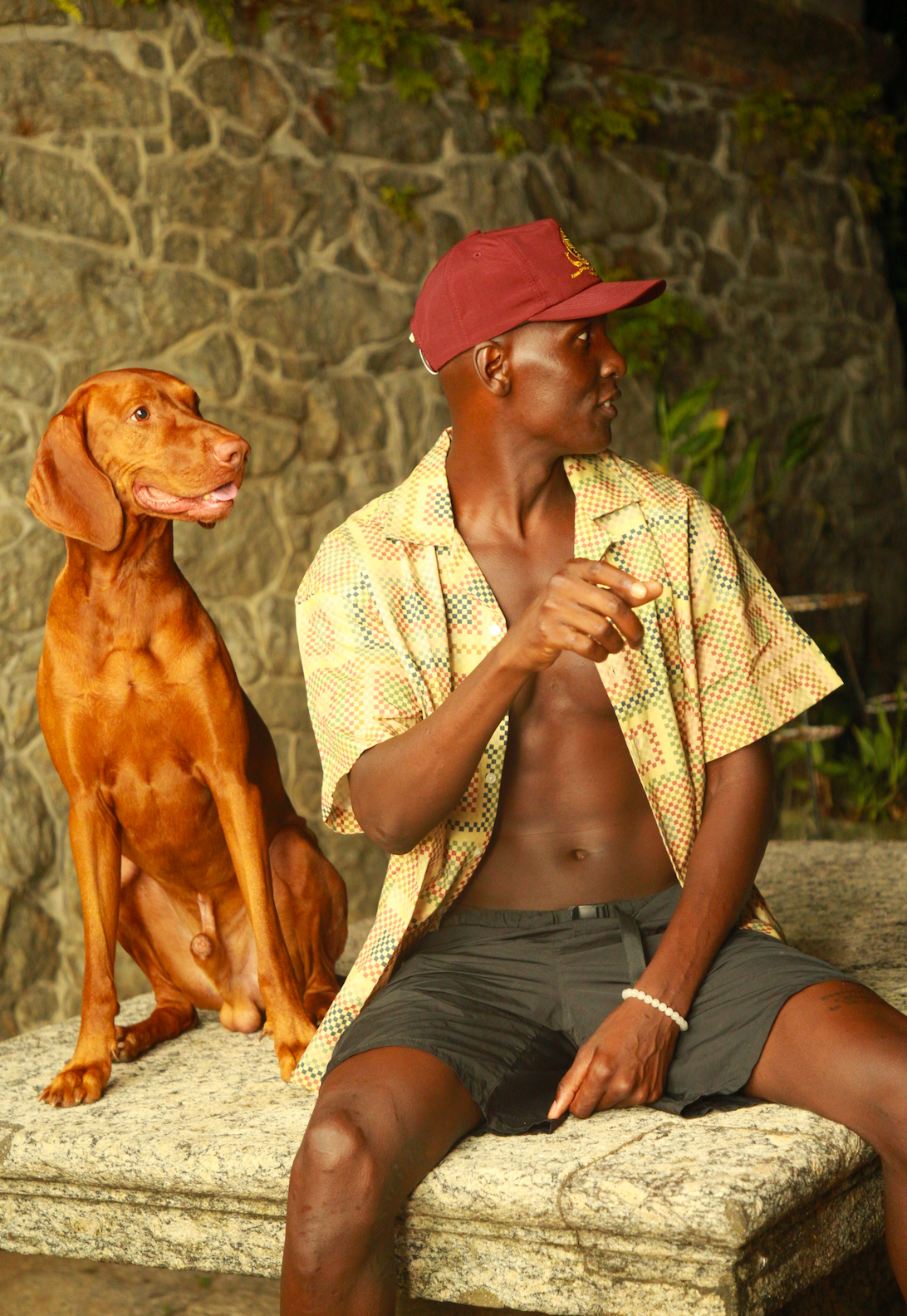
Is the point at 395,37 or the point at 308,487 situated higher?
the point at 395,37

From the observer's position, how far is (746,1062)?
193 cm

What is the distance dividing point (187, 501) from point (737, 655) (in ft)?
3.19

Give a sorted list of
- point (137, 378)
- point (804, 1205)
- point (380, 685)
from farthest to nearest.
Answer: point (137, 378), point (380, 685), point (804, 1205)

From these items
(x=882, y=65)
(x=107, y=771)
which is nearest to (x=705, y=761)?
(x=107, y=771)

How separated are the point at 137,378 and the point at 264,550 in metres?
2.83

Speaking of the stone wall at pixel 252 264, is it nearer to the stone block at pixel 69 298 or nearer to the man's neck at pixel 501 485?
the stone block at pixel 69 298

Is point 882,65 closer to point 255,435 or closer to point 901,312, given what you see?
point 901,312

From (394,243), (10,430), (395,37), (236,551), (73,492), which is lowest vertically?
(236,551)

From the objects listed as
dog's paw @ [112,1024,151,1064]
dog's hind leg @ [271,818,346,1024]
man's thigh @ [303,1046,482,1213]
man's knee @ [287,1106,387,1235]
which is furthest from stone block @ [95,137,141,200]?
man's knee @ [287,1106,387,1235]

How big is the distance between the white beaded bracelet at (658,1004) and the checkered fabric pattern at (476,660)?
293 mm

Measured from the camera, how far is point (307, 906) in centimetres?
259

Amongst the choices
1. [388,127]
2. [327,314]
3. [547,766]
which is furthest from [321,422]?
[547,766]

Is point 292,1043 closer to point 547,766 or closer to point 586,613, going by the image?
point 547,766

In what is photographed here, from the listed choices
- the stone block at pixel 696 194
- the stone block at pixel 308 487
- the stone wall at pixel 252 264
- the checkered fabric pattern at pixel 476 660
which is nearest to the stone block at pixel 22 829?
the stone wall at pixel 252 264
